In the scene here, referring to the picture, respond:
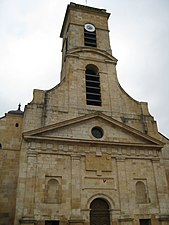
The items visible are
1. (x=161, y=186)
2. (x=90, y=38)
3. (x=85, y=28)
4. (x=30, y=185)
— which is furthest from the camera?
(x=85, y=28)

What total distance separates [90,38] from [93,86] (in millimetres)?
5114

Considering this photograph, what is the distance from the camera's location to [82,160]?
1412cm

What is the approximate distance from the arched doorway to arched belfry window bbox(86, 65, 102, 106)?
646 centimetres

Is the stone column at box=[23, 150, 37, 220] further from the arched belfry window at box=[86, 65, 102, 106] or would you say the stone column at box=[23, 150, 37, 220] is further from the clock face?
the clock face

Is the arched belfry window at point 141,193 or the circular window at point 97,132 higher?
the circular window at point 97,132

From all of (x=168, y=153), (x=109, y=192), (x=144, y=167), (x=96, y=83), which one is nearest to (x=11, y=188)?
(x=109, y=192)

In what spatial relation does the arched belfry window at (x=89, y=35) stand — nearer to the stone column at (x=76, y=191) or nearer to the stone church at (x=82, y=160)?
the stone church at (x=82, y=160)

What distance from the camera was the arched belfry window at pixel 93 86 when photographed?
55.6 feet

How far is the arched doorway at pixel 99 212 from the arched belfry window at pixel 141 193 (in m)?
1.92

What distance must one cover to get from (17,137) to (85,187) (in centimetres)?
498

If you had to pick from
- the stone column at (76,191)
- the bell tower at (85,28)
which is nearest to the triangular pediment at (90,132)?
the stone column at (76,191)

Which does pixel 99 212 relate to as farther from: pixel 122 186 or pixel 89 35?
pixel 89 35

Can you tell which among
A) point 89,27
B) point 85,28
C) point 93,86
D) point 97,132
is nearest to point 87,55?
point 93,86

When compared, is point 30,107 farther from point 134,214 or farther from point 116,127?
point 134,214
